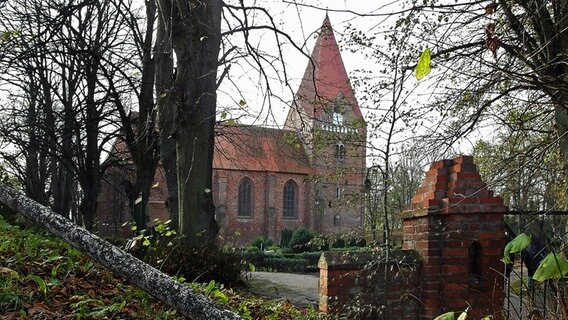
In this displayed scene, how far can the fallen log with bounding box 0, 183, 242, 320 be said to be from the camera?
245 cm

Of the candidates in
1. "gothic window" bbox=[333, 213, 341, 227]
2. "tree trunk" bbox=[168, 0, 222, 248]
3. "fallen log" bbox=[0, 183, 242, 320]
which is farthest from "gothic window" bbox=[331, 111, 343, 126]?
"gothic window" bbox=[333, 213, 341, 227]

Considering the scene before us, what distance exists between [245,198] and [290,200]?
4.18 m

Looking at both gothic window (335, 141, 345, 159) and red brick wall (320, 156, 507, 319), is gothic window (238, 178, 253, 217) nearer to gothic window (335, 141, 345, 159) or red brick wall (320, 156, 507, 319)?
gothic window (335, 141, 345, 159)

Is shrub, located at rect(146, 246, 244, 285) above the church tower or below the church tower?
below

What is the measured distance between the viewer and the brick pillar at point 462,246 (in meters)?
5.63

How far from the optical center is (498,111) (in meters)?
10.1

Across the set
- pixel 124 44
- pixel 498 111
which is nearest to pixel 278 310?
pixel 498 111

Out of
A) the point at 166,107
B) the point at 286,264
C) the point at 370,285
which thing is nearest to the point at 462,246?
the point at 370,285

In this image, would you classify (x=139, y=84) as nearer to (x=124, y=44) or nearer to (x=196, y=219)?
(x=124, y=44)

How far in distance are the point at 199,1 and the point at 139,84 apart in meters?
9.03

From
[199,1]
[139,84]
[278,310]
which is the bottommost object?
[278,310]

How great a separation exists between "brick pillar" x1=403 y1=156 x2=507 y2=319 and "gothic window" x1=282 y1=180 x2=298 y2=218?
1708 inches

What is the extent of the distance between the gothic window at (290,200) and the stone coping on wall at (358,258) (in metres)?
43.3

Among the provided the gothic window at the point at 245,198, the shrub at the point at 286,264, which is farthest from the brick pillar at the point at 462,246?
the gothic window at the point at 245,198
